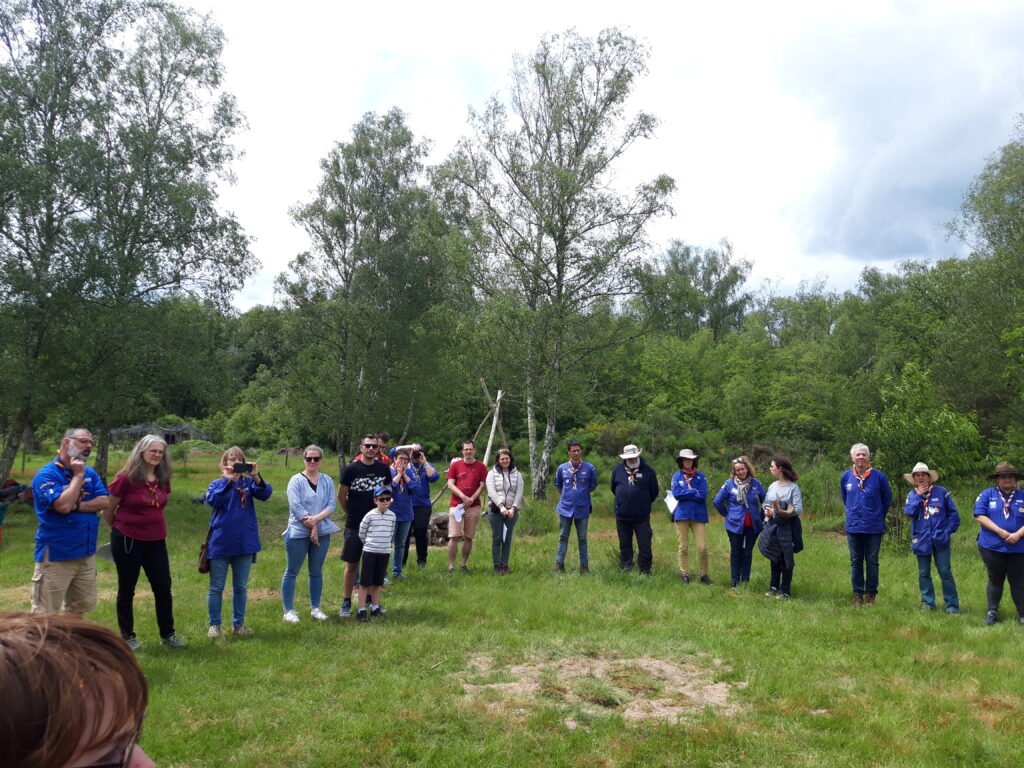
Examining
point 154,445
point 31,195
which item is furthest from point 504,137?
point 154,445

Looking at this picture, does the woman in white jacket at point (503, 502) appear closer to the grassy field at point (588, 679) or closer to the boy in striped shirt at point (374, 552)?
the grassy field at point (588, 679)

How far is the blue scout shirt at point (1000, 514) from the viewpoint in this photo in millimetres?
7254

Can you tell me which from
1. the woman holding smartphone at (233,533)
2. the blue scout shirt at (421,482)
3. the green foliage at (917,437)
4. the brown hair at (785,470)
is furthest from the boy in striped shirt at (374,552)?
the green foliage at (917,437)

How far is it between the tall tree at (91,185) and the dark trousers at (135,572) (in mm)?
10856

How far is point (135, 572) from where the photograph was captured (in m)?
6.01

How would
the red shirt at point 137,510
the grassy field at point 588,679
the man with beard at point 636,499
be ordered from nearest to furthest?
the grassy field at point 588,679
the red shirt at point 137,510
the man with beard at point 636,499

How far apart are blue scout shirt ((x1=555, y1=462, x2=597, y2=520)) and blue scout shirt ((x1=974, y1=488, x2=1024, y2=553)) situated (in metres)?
4.47

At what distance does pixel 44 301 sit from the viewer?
15.4 m

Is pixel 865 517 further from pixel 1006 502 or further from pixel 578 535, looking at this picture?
pixel 578 535

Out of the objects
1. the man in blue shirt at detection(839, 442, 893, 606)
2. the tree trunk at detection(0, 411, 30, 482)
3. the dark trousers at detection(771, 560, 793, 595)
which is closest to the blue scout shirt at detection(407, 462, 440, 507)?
the dark trousers at detection(771, 560, 793, 595)

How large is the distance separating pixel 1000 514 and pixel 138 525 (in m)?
8.32

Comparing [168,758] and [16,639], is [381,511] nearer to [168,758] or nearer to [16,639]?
[168,758]

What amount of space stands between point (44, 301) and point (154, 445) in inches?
471

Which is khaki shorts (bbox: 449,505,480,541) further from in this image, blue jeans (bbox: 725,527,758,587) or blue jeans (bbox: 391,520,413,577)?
blue jeans (bbox: 725,527,758,587)
